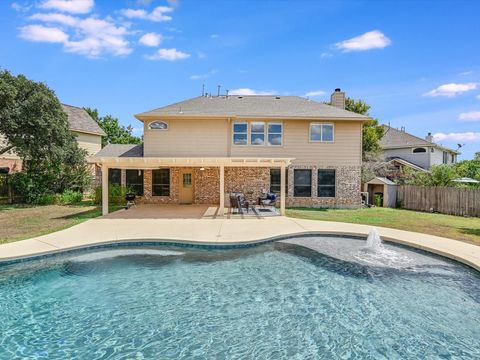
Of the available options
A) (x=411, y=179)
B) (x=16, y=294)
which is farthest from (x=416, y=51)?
(x=16, y=294)

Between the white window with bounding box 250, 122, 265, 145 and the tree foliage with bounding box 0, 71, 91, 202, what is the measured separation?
11.1 meters

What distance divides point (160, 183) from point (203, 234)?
9.24 m

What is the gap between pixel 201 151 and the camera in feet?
54.9

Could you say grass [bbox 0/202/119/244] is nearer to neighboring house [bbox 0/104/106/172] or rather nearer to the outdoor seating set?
the outdoor seating set

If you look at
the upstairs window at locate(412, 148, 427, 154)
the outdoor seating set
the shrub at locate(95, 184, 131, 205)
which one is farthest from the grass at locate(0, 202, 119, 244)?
the upstairs window at locate(412, 148, 427, 154)

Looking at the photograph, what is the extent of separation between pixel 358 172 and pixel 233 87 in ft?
32.7

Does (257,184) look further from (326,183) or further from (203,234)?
(203,234)

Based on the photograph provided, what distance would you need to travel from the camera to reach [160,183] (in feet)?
58.3

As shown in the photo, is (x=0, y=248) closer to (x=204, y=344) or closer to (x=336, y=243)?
(x=204, y=344)

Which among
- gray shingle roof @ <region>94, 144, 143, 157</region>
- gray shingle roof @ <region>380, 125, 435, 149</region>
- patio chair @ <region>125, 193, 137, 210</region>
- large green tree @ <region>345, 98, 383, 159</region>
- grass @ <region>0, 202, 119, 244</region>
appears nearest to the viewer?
grass @ <region>0, 202, 119, 244</region>

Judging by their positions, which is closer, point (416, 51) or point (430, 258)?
point (430, 258)

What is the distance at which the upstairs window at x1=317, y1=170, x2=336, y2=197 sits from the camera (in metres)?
17.2

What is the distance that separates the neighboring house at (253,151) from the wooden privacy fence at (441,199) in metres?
3.20

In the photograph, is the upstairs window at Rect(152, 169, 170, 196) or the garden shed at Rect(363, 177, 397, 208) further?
the garden shed at Rect(363, 177, 397, 208)
